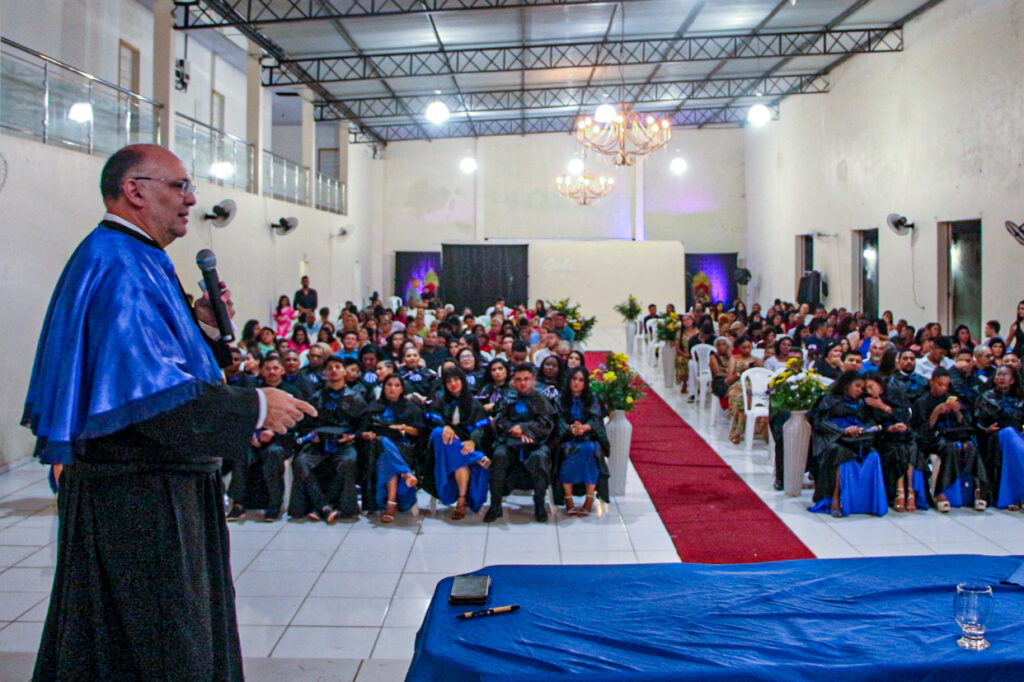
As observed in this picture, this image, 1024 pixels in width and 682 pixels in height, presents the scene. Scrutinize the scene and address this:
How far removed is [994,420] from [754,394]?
261cm

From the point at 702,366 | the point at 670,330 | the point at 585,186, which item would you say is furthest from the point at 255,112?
the point at 702,366

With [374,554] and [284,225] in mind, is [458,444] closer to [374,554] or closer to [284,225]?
[374,554]

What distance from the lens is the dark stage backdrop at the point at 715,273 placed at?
25297mm

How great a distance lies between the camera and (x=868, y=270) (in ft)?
56.4

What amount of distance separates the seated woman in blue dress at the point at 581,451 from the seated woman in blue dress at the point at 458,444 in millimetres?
561

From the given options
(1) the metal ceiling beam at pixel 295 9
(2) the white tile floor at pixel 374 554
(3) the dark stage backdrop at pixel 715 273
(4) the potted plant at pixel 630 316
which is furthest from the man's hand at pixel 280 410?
(3) the dark stage backdrop at pixel 715 273

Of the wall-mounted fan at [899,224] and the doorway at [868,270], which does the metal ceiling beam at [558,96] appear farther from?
the wall-mounted fan at [899,224]

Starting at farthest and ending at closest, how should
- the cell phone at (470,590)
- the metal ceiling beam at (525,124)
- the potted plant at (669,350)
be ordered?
the metal ceiling beam at (525,124) < the potted plant at (669,350) < the cell phone at (470,590)

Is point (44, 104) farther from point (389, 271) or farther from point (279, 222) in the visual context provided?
point (389, 271)

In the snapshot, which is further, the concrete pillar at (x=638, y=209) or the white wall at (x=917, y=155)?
the concrete pillar at (x=638, y=209)

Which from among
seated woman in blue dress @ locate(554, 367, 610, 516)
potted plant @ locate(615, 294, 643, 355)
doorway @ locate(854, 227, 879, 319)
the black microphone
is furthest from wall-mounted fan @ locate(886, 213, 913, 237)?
the black microphone

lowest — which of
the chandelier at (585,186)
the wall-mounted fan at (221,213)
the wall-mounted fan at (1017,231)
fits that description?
the wall-mounted fan at (1017,231)

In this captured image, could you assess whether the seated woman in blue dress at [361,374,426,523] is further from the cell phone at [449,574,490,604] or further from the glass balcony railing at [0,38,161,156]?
the glass balcony railing at [0,38,161,156]

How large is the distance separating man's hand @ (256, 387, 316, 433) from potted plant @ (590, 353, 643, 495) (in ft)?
16.9
